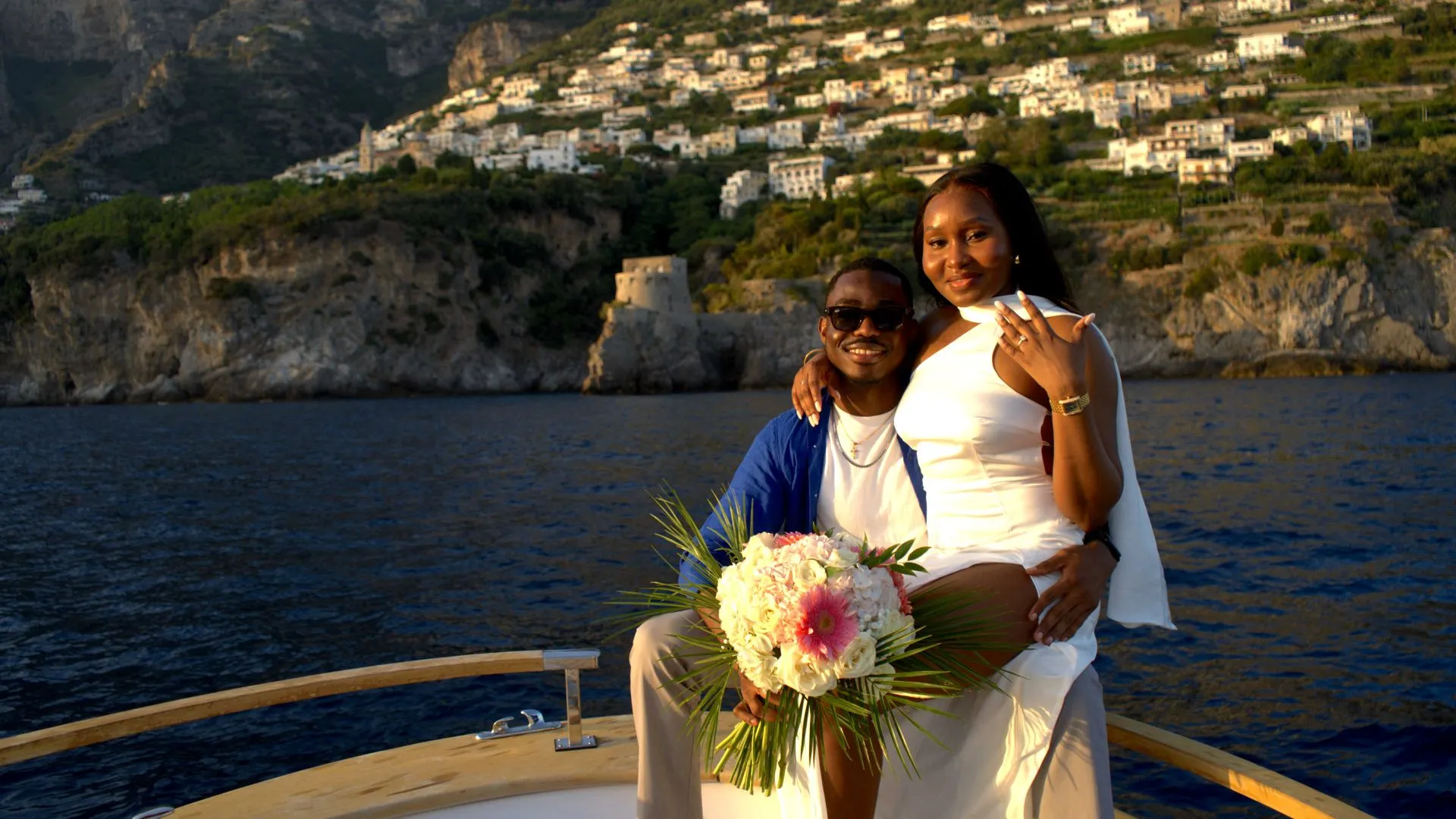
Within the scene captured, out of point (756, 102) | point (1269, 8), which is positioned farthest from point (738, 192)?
point (1269, 8)

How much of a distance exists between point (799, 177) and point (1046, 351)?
77698 mm

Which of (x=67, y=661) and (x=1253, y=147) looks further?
(x=1253, y=147)

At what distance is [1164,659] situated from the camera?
331 inches

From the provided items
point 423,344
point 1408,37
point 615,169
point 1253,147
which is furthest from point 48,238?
point 1408,37

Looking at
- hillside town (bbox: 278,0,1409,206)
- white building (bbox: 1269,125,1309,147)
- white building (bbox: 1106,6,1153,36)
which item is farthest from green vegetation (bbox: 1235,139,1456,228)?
white building (bbox: 1106,6,1153,36)

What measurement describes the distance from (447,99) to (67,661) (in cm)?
12457

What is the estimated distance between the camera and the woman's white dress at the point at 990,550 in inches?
96.4

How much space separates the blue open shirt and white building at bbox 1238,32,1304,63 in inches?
3672

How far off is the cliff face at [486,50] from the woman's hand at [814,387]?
454 feet

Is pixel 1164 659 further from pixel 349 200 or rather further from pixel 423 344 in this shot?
pixel 349 200

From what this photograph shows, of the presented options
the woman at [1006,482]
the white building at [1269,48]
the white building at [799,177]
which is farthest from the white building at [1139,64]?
the woman at [1006,482]

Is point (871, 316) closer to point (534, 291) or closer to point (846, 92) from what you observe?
point (534, 291)

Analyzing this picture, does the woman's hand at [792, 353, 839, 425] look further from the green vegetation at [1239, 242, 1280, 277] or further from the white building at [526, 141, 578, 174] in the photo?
the white building at [526, 141, 578, 174]

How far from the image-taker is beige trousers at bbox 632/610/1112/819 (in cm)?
236
